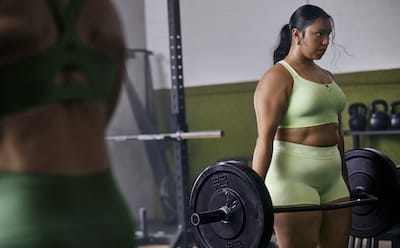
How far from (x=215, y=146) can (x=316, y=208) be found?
10.3 ft

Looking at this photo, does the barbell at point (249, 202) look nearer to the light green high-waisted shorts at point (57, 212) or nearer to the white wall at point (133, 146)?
the light green high-waisted shorts at point (57, 212)

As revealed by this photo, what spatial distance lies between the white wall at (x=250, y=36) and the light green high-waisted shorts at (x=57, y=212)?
3.34 m

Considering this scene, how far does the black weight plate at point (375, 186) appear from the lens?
2076 mm

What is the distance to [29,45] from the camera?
707 mm

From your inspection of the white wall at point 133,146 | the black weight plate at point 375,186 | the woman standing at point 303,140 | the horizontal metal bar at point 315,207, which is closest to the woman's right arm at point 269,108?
the woman standing at point 303,140

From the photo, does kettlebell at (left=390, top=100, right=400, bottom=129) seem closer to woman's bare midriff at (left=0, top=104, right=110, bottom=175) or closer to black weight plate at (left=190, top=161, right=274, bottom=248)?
black weight plate at (left=190, top=161, right=274, bottom=248)

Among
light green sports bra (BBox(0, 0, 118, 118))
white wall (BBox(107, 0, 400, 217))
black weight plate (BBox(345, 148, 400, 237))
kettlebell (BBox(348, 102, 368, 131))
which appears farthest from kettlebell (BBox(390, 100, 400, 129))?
light green sports bra (BBox(0, 0, 118, 118))

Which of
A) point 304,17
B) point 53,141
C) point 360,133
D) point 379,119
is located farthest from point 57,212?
point 379,119

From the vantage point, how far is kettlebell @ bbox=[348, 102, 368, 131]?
4.01 m

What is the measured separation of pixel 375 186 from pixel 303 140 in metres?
0.50

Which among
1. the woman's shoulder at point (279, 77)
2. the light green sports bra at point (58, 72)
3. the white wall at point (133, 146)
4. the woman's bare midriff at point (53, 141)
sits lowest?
the white wall at point (133, 146)

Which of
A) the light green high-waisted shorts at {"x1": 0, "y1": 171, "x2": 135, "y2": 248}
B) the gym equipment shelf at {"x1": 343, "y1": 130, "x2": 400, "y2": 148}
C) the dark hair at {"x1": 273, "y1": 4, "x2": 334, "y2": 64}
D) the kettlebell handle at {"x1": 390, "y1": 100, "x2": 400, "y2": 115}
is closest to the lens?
the light green high-waisted shorts at {"x1": 0, "y1": 171, "x2": 135, "y2": 248}

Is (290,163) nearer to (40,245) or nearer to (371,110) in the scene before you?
(40,245)

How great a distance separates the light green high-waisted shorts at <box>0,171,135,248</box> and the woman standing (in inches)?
38.3
